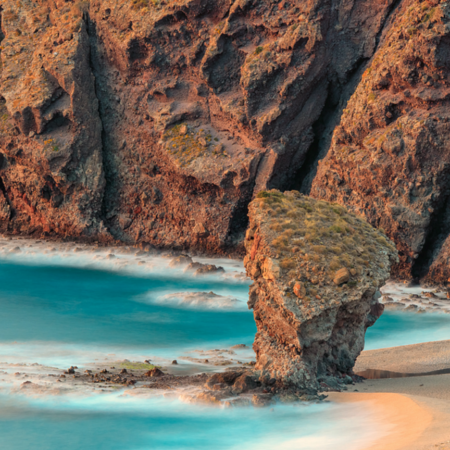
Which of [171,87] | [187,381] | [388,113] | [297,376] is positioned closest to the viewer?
[297,376]

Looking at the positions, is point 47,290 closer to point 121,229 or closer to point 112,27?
point 121,229

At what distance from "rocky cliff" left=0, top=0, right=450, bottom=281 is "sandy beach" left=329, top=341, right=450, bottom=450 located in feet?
30.7

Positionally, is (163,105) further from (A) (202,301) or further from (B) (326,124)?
(A) (202,301)

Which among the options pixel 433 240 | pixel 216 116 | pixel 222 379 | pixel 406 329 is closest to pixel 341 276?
pixel 222 379

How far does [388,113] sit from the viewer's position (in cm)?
2172

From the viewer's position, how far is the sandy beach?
7.74 m

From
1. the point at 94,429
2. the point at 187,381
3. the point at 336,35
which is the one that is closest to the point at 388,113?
the point at 336,35

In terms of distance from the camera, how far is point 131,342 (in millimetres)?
17266

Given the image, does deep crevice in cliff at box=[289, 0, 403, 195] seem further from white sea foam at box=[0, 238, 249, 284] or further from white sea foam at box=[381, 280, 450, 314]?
white sea foam at box=[381, 280, 450, 314]

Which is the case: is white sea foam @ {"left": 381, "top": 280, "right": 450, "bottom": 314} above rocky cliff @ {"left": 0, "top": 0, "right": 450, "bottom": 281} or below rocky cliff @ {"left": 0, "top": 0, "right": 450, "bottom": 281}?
below

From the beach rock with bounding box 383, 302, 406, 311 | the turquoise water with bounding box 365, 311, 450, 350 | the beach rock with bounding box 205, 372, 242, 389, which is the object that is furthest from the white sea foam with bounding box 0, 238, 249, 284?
the beach rock with bounding box 205, 372, 242, 389

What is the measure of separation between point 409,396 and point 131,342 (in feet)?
31.6

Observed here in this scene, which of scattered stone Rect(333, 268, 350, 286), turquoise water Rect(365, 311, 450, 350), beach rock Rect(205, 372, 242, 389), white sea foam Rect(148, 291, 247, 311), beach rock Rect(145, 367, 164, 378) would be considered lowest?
turquoise water Rect(365, 311, 450, 350)

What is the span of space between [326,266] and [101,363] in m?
5.94
